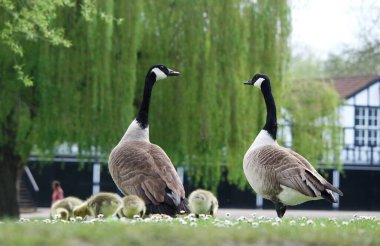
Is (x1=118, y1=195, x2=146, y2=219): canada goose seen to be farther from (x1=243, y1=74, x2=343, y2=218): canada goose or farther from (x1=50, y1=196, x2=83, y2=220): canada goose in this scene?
(x1=50, y1=196, x2=83, y2=220): canada goose

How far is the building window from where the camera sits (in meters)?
63.4

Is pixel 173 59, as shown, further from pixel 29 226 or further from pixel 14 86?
pixel 29 226

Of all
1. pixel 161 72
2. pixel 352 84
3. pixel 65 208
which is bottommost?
pixel 65 208

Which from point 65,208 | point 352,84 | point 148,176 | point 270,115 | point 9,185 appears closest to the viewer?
point 148,176

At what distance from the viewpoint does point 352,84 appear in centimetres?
6419

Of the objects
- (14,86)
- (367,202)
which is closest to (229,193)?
(367,202)

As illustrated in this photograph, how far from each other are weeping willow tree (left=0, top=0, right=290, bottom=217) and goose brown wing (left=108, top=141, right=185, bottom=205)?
11.7 metres

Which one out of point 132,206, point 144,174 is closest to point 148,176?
point 144,174

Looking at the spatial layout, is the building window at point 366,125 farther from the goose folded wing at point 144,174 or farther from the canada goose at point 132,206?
the goose folded wing at point 144,174

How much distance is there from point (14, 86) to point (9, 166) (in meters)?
3.56

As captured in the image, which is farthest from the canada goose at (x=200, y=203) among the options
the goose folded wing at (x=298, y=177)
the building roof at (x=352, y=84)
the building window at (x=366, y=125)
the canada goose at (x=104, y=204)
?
the building window at (x=366, y=125)

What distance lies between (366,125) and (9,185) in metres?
38.8

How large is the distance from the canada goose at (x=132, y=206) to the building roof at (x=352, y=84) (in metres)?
49.8

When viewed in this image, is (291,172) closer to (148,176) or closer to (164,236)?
(148,176)
